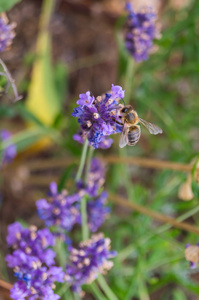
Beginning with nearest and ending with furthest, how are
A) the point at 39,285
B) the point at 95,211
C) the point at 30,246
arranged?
1. the point at 39,285
2. the point at 30,246
3. the point at 95,211

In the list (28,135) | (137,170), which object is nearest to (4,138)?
(28,135)

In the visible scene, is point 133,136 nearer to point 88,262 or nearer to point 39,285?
point 88,262

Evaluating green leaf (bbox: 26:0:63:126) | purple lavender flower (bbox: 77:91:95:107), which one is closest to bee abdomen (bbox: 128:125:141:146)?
purple lavender flower (bbox: 77:91:95:107)

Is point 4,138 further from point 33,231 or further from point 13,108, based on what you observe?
point 33,231

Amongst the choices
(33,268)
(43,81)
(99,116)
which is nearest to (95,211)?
(33,268)

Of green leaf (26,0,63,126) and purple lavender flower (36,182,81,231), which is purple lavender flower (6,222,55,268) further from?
green leaf (26,0,63,126)

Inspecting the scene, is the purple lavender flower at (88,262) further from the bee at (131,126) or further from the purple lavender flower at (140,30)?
the purple lavender flower at (140,30)
